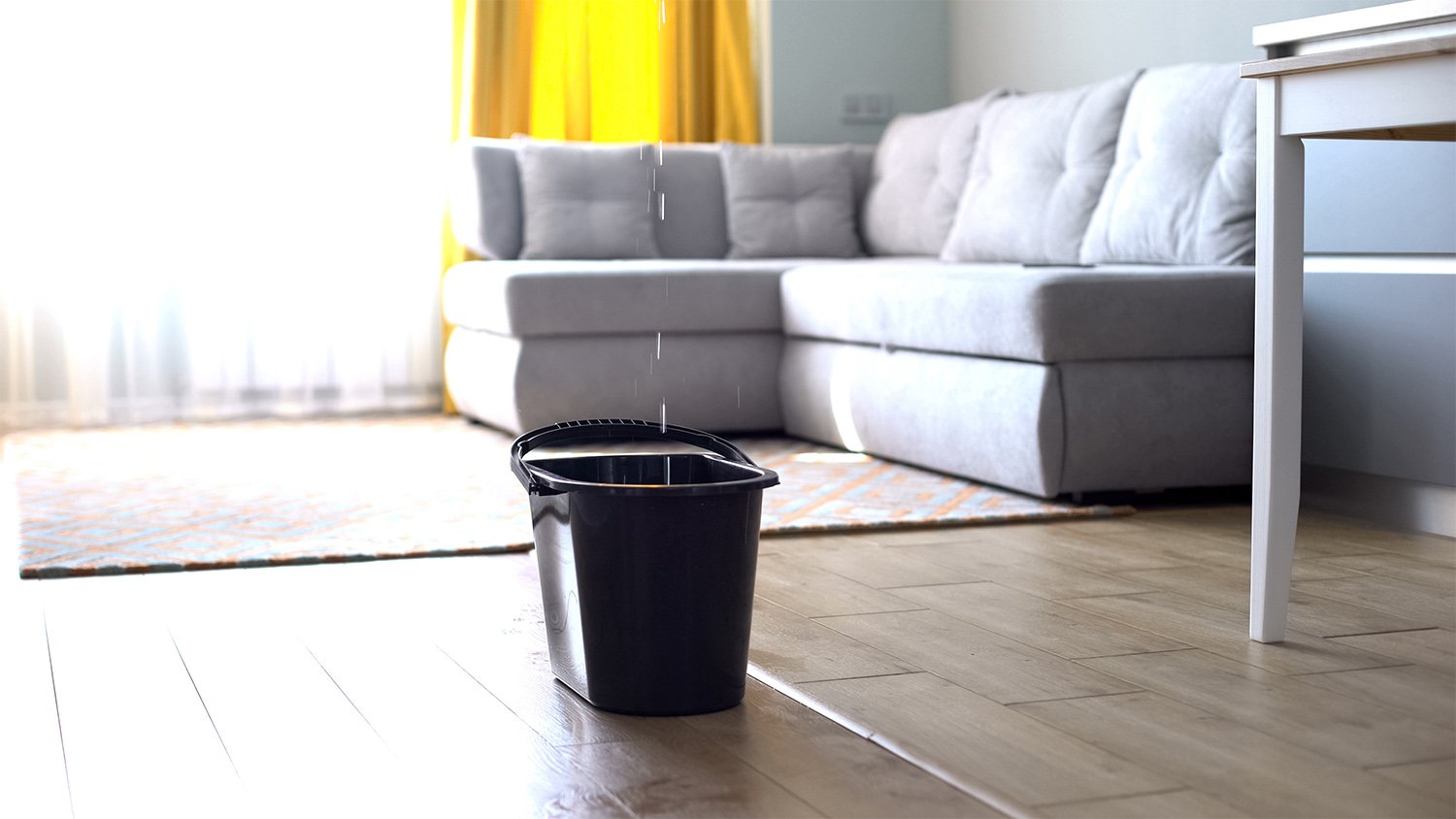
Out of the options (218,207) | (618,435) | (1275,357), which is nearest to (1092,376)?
(1275,357)

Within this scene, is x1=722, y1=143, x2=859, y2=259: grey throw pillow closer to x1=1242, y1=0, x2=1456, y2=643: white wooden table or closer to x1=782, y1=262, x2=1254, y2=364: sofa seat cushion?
x1=782, y1=262, x2=1254, y2=364: sofa seat cushion

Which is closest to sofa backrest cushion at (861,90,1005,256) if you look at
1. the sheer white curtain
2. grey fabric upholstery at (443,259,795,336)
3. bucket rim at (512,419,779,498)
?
grey fabric upholstery at (443,259,795,336)

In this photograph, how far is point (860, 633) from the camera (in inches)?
75.5

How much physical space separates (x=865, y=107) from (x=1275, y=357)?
366cm

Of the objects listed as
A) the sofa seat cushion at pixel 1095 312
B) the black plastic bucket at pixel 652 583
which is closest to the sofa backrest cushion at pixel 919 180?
the sofa seat cushion at pixel 1095 312

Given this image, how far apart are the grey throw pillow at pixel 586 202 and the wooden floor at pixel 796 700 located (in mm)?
2219

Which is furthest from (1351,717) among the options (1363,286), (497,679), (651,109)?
(651,109)

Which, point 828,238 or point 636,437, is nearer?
point 636,437

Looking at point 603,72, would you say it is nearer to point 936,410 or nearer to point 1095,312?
point 936,410

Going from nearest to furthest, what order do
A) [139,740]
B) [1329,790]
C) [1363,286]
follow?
[1329,790]
[139,740]
[1363,286]

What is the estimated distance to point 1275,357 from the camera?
1813mm

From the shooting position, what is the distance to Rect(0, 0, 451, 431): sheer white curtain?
450 centimetres

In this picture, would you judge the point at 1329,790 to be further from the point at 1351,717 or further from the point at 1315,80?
the point at 1315,80

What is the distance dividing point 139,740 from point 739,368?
2701 mm
